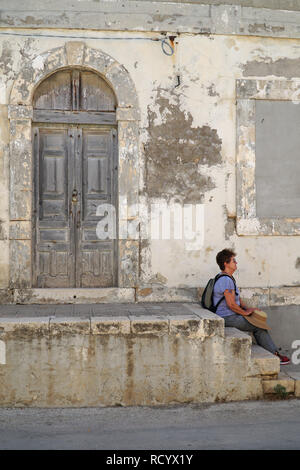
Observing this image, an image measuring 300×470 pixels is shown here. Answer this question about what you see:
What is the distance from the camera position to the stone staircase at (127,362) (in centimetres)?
512

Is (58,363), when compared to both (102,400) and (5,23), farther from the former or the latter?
(5,23)

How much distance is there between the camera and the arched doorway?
6.70m

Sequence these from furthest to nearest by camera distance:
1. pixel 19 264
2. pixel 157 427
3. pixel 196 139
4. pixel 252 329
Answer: pixel 196 139 < pixel 19 264 < pixel 252 329 < pixel 157 427

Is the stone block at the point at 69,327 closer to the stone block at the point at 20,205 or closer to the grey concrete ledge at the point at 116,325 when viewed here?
the grey concrete ledge at the point at 116,325

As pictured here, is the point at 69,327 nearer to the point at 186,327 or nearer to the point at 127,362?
the point at 127,362

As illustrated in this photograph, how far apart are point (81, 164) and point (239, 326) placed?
9.26 ft

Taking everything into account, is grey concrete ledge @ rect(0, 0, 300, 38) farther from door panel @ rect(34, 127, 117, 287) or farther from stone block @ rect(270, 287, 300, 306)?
stone block @ rect(270, 287, 300, 306)

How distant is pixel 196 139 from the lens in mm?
6797

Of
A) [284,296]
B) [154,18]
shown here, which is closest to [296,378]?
[284,296]

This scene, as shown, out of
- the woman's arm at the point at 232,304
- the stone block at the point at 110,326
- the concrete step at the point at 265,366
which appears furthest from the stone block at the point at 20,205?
the concrete step at the point at 265,366

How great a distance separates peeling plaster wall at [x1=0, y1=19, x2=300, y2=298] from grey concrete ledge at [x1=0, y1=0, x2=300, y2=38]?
3.9 inches

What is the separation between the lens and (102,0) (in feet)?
21.8

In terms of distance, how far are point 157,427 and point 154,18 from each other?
486 centimetres
